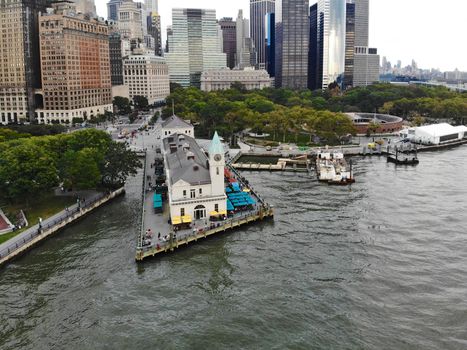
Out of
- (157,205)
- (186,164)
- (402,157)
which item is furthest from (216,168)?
(402,157)

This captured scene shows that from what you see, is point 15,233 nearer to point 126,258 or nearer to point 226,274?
point 126,258

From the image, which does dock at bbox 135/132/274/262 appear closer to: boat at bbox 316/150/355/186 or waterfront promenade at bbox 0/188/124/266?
waterfront promenade at bbox 0/188/124/266

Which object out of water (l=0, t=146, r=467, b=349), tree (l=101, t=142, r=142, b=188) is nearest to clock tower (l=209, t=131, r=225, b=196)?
water (l=0, t=146, r=467, b=349)

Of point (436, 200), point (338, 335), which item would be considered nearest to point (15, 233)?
point (338, 335)

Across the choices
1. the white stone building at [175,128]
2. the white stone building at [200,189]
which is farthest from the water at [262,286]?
the white stone building at [175,128]

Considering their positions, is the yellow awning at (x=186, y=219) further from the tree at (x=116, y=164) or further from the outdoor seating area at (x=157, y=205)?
the tree at (x=116, y=164)
